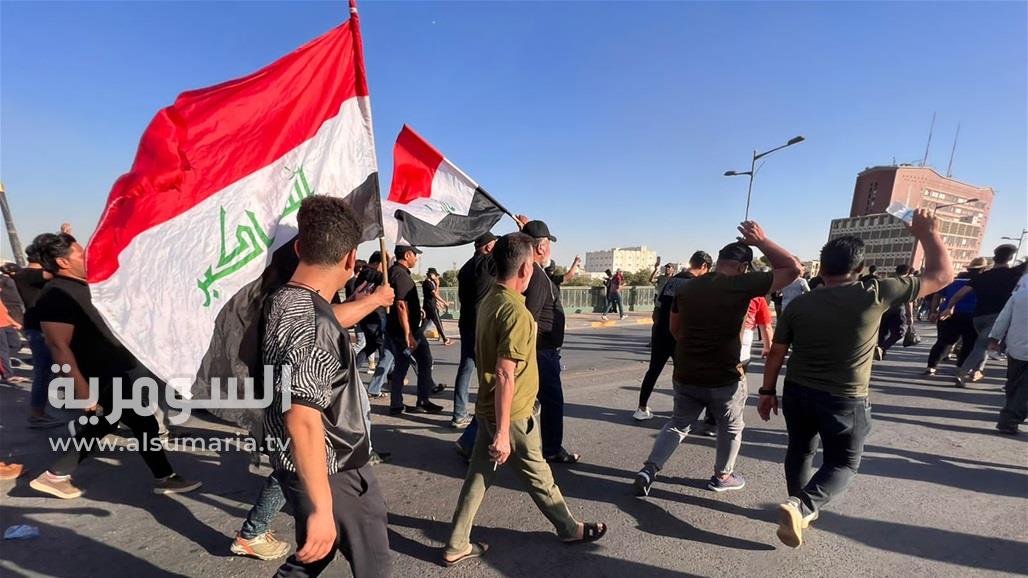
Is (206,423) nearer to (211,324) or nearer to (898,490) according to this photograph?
(211,324)

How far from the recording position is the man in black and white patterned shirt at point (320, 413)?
54.5 inches

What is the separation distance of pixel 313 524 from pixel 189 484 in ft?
8.56

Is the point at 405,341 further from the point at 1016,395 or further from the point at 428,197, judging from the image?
the point at 1016,395

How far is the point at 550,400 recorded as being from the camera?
371 cm

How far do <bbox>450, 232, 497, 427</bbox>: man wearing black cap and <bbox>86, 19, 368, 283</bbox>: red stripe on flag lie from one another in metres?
1.81

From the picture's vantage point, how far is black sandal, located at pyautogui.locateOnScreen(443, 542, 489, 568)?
7.97ft

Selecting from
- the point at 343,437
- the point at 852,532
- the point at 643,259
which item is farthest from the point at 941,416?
the point at 643,259

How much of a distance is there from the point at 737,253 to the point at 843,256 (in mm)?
607

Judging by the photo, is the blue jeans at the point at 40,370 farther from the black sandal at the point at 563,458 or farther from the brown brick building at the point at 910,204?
the brown brick building at the point at 910,204

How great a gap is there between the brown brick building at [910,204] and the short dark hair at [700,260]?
88.6 metres

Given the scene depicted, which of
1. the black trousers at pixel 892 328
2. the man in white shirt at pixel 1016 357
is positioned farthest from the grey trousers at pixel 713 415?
the black trousers at pixel 892 328

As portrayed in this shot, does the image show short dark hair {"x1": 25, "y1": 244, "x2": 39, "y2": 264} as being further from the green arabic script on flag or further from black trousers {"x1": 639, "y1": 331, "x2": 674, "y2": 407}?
black trousers {"x1": 639, "y1": 331, "x2": 674, "y2": 407}

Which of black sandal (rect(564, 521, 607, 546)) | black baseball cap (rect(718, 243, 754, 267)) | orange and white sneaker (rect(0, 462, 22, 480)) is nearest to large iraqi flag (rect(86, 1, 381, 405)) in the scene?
black sandal (rect(564, 521, 607, 546))

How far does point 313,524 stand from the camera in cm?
139
